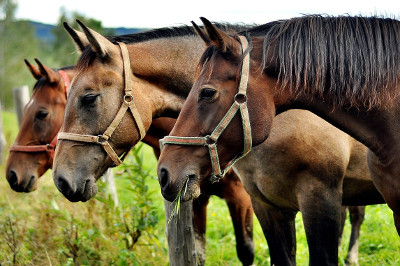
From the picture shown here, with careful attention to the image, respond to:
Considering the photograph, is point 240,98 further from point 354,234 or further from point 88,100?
point 354,234

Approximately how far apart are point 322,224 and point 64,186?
5.98ft

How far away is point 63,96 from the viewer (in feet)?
15.5

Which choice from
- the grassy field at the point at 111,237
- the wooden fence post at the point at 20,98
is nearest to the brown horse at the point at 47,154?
the grassy field at the point at 111,237

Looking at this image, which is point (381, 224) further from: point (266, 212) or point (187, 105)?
point (187, 105)

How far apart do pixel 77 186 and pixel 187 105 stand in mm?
1067

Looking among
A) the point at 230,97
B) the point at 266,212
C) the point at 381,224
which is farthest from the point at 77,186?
the point at 381,224

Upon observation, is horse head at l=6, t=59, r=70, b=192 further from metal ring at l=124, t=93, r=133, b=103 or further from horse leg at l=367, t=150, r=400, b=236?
horse leg at l=367, t=150, r=400, b=236

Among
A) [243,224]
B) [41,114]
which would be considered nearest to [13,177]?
[41,114]

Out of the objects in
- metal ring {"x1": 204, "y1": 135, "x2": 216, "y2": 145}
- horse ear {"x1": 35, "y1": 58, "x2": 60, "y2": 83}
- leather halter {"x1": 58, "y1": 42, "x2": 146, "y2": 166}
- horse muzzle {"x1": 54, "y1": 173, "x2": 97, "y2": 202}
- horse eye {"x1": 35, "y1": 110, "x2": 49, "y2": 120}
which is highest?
metal ring {"x1": 204, "y1": 135, "x2": 216, "y2": 145}

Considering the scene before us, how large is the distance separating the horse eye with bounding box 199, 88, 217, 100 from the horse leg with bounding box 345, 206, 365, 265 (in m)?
3.37

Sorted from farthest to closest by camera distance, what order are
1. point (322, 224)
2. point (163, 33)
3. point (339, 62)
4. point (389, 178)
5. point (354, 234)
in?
point (354, 234)
point (163, 33)
point (322, 224)
point (389, 178)
point (339, 62)

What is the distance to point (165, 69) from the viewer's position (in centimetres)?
358

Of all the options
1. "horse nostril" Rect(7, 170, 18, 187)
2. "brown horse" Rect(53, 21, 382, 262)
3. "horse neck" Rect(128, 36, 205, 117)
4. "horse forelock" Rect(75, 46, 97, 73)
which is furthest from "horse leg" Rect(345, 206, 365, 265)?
"horse nostril" Rect(7, 170, 18, 187)

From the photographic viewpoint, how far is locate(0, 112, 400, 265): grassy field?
442cm
